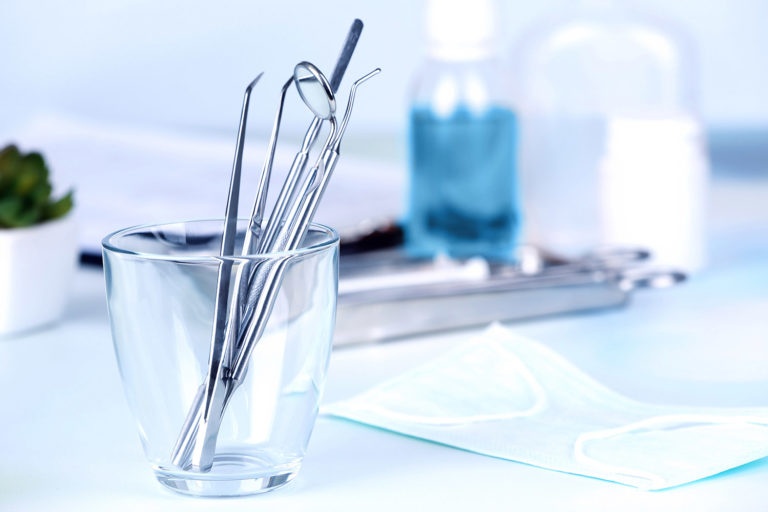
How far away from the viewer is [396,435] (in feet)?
1.55

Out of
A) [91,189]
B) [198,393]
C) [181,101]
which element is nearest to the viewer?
[198,393]

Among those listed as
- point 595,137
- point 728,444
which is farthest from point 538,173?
point 728,444

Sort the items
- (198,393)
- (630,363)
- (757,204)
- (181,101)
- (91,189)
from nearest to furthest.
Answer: (198,393) < (630,363) < (91,189) < (757,204) < (181,101)

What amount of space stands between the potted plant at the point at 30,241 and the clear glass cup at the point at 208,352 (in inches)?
9.5

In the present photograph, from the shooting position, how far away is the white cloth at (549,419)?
43 cm

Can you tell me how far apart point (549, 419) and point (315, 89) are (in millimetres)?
180

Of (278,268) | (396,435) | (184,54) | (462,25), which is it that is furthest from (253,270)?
(184,54)

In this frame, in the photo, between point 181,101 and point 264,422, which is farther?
point 181,101

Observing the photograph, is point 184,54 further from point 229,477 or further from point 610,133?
point 229,477

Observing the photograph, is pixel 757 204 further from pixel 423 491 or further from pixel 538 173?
pixel 423 491

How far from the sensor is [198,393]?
0.38 metres

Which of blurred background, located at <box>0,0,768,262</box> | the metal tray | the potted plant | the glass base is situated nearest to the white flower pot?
the potted plant

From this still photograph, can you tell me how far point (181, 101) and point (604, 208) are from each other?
2.93ft

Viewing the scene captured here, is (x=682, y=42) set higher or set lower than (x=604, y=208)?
higher
